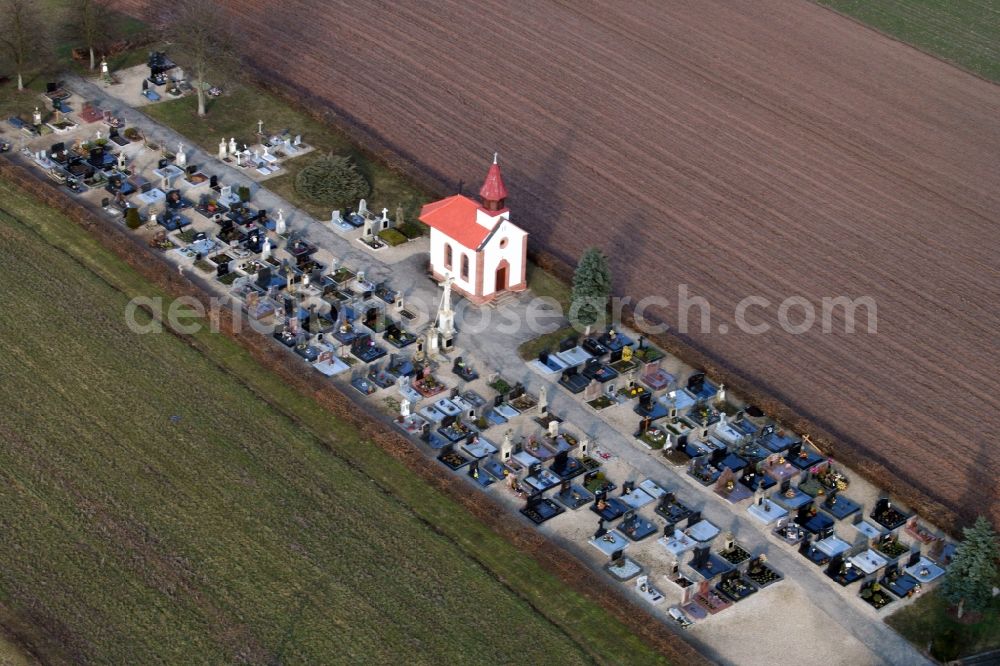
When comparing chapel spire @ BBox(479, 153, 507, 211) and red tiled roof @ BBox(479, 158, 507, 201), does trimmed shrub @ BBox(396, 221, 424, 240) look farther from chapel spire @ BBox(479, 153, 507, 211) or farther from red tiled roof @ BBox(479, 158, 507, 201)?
red tiled roof @ BBox(479, 158, 507, 201)

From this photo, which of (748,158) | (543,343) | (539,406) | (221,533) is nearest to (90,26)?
(543,343)

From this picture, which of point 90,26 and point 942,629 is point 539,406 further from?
point 90,26

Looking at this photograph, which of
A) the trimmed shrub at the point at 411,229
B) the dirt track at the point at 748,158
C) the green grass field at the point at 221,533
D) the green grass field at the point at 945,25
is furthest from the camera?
the green grass field at the point at 945,25

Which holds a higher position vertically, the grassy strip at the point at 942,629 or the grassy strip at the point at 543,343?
the grassy strip at the point at 942,629

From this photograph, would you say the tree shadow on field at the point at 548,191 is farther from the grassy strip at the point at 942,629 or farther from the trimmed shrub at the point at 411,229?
the grassy strip at the point at 942,629

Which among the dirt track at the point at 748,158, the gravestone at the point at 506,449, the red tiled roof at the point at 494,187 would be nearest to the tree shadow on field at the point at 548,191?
the dirt track at the point at 748,158

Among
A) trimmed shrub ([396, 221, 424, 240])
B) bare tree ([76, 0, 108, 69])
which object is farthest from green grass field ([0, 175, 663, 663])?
bare tree ([76, 0, 108, 69])
